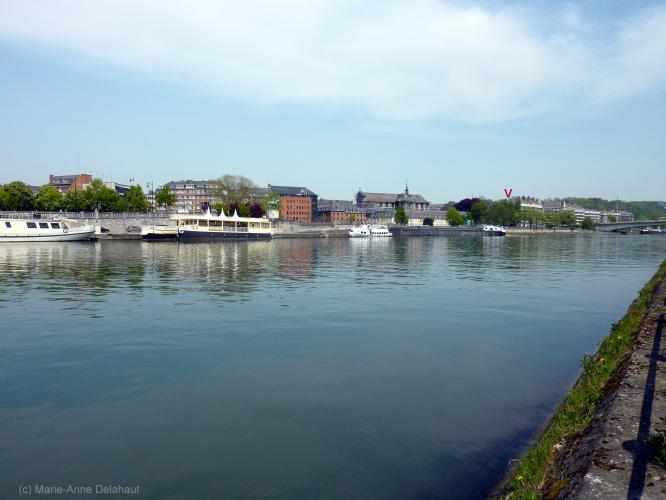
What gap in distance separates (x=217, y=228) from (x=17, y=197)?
5404 centimetres

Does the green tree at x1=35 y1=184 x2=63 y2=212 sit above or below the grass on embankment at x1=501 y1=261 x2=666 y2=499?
above

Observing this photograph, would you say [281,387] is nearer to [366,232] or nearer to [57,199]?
[57,199]

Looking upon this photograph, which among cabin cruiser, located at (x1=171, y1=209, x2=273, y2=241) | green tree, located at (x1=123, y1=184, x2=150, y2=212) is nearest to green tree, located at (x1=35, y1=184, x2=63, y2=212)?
green tree, located at (x1=123, y1=184, x2=150, y2=212)

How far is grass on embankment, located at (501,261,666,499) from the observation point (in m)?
6.61

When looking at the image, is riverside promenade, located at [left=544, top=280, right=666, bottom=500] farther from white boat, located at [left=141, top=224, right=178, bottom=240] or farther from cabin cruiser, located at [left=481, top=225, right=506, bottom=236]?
cabin cruiser, located at [left=481, top=225, right=506, bottom=236]

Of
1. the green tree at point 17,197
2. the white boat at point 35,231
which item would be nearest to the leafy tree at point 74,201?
the green tree at point 17,197

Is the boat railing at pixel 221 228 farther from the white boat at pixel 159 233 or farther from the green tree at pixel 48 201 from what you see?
the green tree at pixel 48 201

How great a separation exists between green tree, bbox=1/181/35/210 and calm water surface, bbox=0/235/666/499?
99.2 meters

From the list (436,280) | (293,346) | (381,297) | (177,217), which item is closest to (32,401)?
(293,346)

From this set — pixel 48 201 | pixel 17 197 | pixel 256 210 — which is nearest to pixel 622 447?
pixel 48 201

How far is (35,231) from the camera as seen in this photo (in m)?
75.0

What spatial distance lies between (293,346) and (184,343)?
3.54m

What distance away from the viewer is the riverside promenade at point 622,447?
5383mm

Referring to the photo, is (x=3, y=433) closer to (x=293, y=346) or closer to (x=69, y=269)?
(x=293, y=346)
